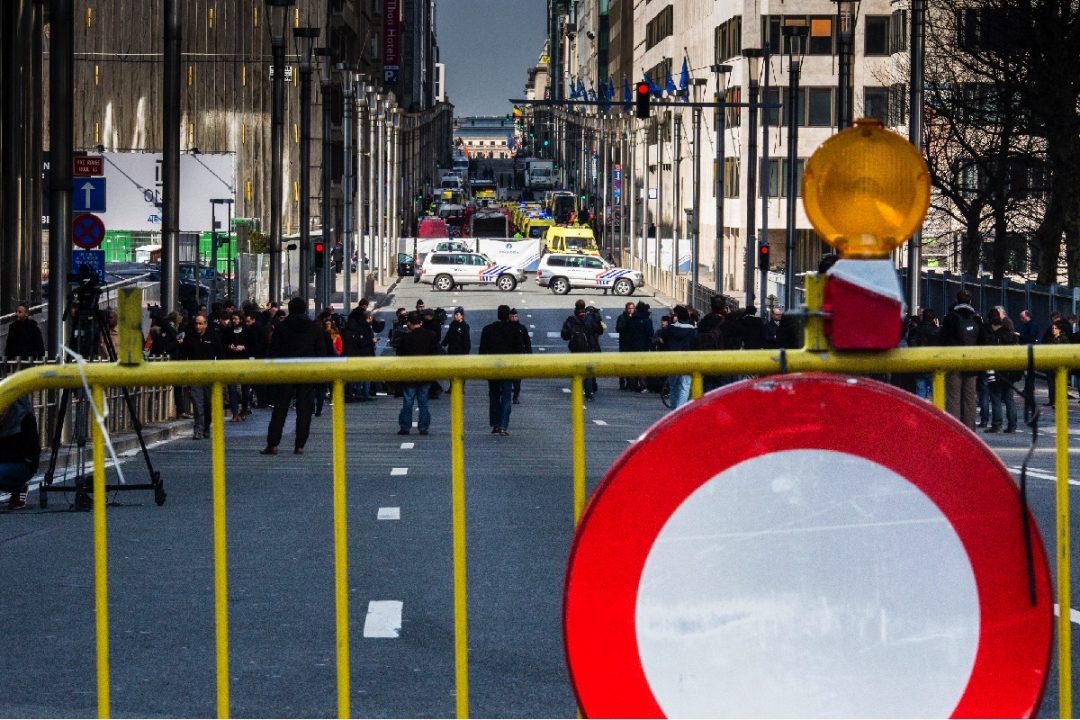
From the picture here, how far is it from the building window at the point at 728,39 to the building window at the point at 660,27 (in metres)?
23.3

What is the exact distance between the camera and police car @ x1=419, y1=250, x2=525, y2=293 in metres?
89.2

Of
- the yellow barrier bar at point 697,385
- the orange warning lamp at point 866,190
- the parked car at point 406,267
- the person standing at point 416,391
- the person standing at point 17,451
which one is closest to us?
the orange warning lamp at point 866,190

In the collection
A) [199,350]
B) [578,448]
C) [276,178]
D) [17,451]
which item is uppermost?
[276,178]

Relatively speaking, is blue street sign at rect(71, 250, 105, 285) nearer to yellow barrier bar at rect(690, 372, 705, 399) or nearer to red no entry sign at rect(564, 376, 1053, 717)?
yellow barrier bar at rect(690, 372, 705, 399)

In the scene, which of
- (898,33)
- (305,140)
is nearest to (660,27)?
(898,33)

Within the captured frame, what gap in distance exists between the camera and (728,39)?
99562mm

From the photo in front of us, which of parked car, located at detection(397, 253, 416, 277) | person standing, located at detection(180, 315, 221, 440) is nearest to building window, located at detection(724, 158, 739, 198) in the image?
parked car, located at detection(397, 253, 416, 277)

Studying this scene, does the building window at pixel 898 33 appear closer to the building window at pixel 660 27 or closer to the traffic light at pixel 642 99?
the building window at pixel 660 27

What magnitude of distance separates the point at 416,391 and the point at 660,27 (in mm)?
111570

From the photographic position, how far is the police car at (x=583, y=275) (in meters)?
86.4

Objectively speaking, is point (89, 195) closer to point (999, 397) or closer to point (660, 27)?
point (999, 397)

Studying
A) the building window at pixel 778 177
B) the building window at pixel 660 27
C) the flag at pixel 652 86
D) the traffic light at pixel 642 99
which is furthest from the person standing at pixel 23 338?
the building window at pixel 660 27

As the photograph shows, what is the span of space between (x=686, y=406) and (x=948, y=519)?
481mm

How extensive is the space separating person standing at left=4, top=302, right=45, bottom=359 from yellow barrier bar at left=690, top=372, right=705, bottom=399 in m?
25.9
